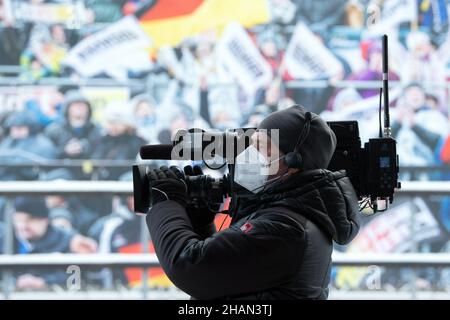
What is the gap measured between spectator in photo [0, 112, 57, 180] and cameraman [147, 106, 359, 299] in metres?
2.03

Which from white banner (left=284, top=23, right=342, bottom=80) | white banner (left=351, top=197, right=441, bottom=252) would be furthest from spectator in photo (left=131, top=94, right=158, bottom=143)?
white banner (left=351, top=197, right=441, bottom=252)

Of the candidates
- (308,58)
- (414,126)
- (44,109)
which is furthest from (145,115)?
(414,126)

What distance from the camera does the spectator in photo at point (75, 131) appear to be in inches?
127

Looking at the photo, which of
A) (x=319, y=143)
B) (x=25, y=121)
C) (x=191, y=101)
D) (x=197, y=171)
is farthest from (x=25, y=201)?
(x=319, y=143)

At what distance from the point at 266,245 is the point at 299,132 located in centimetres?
23

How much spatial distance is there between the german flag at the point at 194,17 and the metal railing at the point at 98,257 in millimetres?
795

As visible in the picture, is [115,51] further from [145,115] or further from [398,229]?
[398,229]

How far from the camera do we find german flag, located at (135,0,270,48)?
3.30 m

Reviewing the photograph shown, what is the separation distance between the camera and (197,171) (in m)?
1.44

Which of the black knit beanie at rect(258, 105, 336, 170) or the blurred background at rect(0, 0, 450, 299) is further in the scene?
the blurred background at rect(0, 0, 450, 299)

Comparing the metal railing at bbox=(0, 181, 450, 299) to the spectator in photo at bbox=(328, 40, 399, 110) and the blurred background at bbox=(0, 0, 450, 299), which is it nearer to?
the blurred background at bbox=(0, 0, 450, 299)

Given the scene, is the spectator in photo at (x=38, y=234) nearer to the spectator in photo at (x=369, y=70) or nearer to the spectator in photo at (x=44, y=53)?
the spectator in photo at (x=44, y=53)

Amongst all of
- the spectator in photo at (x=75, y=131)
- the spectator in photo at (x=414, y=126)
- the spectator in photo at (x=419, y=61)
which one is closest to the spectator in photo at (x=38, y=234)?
the spectator in photo at (x=75, y=131)
